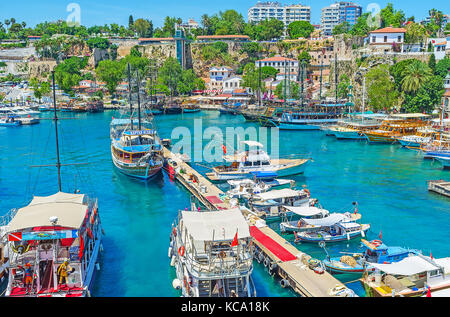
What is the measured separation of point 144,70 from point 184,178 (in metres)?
92.9

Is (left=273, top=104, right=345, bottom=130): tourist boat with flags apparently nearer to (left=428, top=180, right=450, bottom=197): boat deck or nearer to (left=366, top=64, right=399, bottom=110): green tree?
(left=366, top=64, right=399, bottom=110): green tree

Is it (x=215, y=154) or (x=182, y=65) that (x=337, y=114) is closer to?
(x=215, y=154)

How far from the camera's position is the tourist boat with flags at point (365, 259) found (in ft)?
75.6

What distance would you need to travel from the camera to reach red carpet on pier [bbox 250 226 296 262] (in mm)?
23609

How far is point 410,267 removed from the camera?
20.6 m

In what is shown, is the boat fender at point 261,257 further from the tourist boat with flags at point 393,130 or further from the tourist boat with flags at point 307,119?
the tourist boat with flags at point 307,119

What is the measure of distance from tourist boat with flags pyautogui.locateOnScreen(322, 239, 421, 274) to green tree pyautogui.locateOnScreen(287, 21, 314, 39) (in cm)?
11961

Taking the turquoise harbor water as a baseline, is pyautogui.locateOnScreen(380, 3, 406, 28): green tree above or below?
above

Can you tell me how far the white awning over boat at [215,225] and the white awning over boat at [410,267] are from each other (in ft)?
22.8

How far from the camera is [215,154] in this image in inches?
2128

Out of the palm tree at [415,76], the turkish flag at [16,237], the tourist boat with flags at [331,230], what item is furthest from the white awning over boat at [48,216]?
the palm tree at [415,76]

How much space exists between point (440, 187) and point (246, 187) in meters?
17.0

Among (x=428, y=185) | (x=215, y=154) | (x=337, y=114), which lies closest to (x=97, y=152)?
(x=215, y=154)

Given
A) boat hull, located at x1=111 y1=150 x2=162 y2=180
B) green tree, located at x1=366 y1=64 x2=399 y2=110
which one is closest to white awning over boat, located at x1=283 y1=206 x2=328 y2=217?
boat hull, located at x1=111 y1=150 x2=162 y2=180
